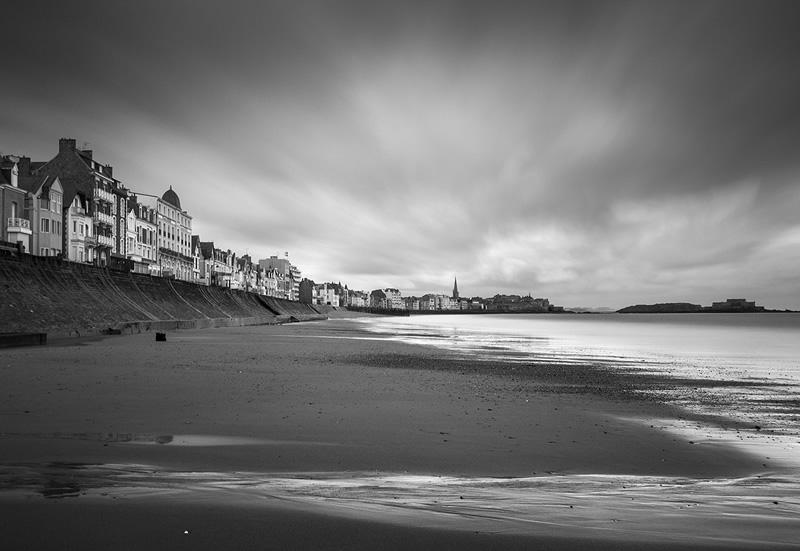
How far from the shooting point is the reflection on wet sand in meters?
4.70

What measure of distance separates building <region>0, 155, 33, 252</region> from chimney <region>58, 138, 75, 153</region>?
15.6 m

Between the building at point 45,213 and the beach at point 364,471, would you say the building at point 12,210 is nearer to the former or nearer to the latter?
the building at point 45,213

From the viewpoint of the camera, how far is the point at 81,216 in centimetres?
6600

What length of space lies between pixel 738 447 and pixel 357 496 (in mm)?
6570

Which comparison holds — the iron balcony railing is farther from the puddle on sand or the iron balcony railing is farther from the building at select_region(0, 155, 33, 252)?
the puddle on sand

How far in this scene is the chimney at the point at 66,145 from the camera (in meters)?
71.8

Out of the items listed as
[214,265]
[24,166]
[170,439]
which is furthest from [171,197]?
[170,439]

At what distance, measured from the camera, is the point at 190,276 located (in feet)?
401

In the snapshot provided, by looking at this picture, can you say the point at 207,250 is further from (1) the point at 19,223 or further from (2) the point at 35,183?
(1) the point at 19,223

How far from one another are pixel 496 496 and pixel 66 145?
82.1 meters

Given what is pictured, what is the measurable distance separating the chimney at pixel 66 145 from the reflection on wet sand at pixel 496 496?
7849cm

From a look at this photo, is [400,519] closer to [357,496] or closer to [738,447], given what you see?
[357,496]

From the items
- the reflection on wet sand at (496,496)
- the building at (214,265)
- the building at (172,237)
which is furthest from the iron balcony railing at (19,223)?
the building at (214,265)

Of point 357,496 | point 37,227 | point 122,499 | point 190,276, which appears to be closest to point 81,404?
point 122,499
